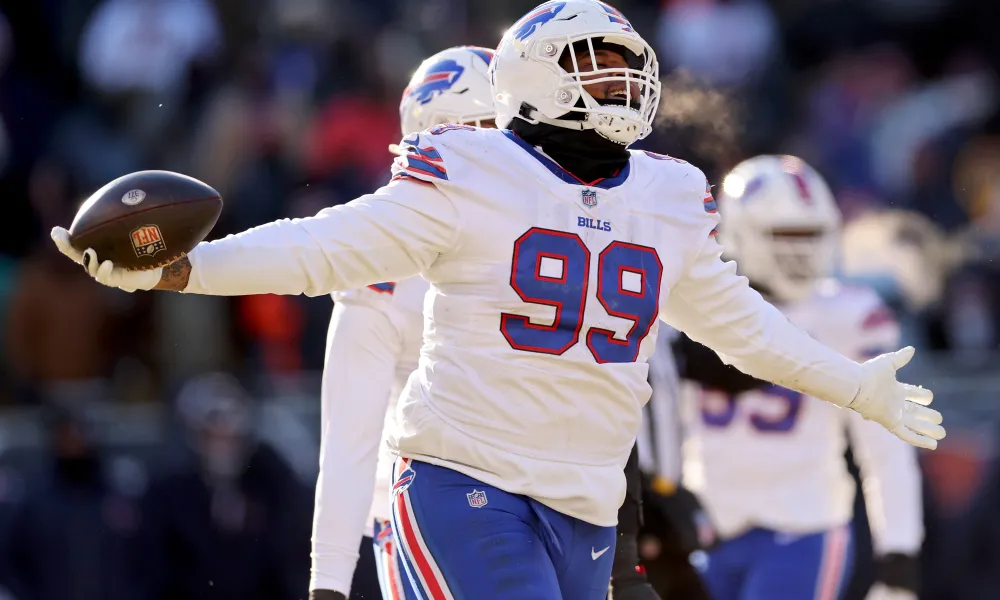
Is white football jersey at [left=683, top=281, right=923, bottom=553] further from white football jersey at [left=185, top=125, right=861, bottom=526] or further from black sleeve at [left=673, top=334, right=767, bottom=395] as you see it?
white football jersey at [left=185, top=125, right=861, bottom=526]

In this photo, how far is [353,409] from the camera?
456cm

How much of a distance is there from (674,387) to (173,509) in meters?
3.56

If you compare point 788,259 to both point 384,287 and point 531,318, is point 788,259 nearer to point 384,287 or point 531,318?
point 384,287

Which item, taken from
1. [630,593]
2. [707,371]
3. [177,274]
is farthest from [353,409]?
[707,371]

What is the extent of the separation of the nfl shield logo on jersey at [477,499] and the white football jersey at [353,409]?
0.76m

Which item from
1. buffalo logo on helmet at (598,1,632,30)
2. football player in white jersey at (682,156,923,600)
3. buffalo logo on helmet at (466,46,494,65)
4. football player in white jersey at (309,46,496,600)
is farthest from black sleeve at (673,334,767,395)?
buffalo logo on helmet at (598,1,632,30)

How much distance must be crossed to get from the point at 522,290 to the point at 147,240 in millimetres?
845

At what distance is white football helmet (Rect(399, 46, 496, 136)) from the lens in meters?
4.98

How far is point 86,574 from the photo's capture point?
853 cm

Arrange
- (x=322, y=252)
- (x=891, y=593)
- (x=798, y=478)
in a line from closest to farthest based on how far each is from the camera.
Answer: (x=322, y=252)
(x=891, y=593)
(x=798, y=478)

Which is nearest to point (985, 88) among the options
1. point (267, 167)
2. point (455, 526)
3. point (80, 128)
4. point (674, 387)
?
point (267, 167)

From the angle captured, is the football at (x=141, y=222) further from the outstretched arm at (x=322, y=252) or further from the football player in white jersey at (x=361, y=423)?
the football player in white jersey at (x=361, y=423)

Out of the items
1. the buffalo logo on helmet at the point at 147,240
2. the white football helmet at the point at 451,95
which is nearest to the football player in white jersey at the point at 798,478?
the white football helmet at the point at 451,95

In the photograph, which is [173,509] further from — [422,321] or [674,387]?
[422,321]
